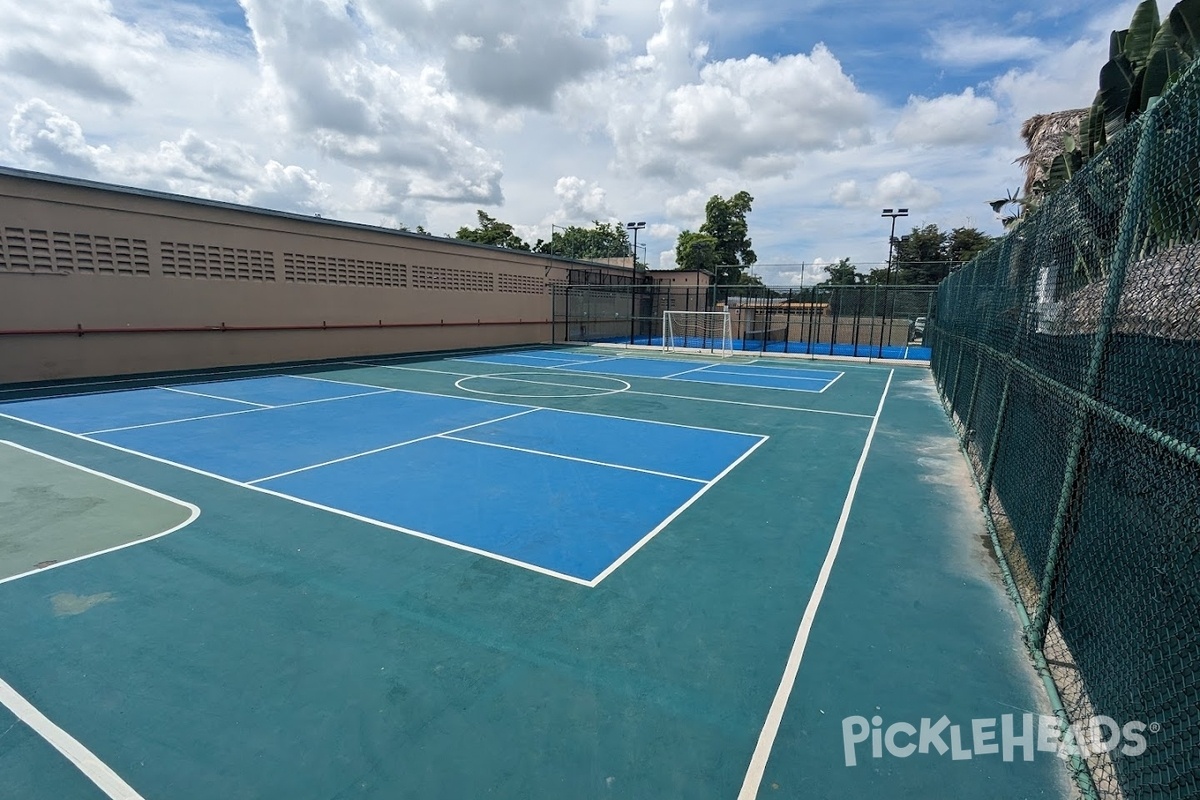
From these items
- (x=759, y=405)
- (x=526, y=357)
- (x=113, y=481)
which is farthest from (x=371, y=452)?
(x=526, y=357)

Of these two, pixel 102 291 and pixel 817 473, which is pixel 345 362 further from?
pixel 817 473

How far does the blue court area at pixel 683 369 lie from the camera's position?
17266mm

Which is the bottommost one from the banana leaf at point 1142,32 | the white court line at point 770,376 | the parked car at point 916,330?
the white court line at point 770,376

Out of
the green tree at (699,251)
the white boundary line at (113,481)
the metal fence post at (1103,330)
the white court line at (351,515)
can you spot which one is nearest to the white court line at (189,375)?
the white boundary line at (113,481)

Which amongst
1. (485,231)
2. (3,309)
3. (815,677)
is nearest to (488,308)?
(3,309)

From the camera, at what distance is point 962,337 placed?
34.0 feet

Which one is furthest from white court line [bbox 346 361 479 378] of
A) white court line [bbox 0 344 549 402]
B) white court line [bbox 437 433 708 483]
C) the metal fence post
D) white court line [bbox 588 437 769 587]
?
the metal fence post

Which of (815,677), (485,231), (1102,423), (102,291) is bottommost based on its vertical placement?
(815,677)

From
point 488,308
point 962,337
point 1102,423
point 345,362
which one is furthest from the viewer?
point 488,308

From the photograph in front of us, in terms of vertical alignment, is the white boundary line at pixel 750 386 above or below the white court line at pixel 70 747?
above

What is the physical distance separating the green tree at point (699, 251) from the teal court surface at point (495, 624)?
174 feet

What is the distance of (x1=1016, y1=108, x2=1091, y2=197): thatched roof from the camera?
45.5ft

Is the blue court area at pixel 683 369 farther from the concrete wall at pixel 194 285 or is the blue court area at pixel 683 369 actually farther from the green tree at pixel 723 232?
the green tree at pixel 723 232

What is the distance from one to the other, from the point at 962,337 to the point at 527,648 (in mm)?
10256
